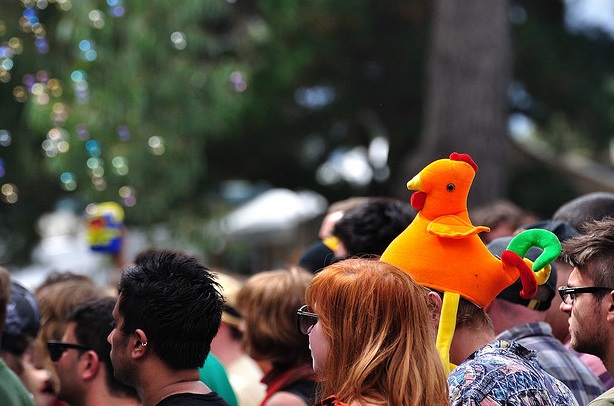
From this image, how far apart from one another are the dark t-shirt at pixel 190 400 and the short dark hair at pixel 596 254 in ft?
3.95

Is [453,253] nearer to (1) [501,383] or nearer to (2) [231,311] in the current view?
(1) [501,383]

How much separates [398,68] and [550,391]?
11542 mm

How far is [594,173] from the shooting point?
59.5ft

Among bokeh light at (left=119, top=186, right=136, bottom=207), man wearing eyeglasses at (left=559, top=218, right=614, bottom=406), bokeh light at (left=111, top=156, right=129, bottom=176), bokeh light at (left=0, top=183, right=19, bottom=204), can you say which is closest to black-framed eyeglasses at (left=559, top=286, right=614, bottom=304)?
man wearing eyeglasses at (left=559, top=218, right=614, bottom=406)

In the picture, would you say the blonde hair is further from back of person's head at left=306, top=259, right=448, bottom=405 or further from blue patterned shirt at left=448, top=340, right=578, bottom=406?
blue patterned shirt at left=448, top=340, right=578, bottom=406

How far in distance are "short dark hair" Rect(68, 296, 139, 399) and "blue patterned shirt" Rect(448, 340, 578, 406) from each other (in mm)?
1459

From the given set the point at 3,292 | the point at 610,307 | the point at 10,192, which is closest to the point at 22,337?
the point at 3,292

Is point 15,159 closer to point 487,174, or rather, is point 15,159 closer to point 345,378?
point 487,174

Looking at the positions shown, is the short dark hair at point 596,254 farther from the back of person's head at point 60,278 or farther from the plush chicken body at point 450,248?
the back of person's head at point 60,278

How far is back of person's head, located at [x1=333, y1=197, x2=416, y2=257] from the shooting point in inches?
166

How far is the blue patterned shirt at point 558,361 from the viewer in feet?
11.5

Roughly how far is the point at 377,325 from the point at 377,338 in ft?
0.12

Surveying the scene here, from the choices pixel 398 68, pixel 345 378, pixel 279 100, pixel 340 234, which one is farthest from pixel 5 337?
pixel 398 68

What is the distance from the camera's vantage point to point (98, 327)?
12.3ft
